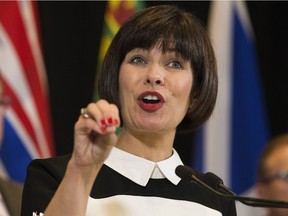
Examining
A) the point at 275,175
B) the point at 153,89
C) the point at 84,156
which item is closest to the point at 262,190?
the point at 275,175

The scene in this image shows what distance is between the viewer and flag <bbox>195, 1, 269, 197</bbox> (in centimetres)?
414

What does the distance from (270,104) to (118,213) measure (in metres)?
2.45

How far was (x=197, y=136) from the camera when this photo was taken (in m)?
4.09

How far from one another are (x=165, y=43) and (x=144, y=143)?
0.94 feet

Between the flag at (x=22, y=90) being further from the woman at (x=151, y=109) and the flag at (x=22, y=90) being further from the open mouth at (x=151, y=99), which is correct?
the open mouth at (x=151, y=99)

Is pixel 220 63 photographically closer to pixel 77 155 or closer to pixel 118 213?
pixel 118 213

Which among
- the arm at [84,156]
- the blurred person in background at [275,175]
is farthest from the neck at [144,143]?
the blurred person in background at [275,175]

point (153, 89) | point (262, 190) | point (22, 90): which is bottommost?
point (262, 190)

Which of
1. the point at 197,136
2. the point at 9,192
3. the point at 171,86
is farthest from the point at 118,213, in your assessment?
the point at 197,136

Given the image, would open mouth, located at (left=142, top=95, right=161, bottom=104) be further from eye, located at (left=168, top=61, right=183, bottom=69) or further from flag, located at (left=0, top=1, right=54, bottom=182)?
flag, located at (left=0, top=1, right=54, bottom=182)

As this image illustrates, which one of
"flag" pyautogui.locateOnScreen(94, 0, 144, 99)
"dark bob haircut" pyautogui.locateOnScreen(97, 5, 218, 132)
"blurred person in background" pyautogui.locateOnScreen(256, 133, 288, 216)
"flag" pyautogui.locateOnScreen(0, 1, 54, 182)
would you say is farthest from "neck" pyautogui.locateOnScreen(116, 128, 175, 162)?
"flag" pyautogui.locateOnScreen(94, 0, 144, 99)

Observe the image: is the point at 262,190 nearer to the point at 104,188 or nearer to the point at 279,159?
the point at 279,159

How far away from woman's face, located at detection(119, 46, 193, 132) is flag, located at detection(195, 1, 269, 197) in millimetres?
1901

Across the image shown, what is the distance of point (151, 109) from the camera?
2.12m
